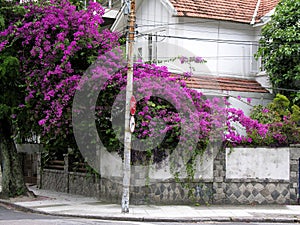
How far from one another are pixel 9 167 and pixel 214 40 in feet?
33.0

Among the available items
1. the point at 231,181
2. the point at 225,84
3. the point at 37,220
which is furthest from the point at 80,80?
the point at 225,84

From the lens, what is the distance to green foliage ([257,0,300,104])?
789 inches

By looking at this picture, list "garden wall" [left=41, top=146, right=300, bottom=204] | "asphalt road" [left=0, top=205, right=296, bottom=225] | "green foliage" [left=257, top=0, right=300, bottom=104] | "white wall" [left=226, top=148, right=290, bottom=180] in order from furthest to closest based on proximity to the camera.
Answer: "green foliage" [left=257, top=0, right=300, bottom=104] → "white wall" [left=226, top=148, right=290, bottom=180] → "garden wall" [left=41, top=146, right=300, bottom=204] → "asphalt road" [left=0, top=205, right=296, bottom=225]

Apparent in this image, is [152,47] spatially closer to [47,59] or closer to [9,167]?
[47,59]

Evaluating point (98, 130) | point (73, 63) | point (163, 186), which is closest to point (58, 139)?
point (98, 130)

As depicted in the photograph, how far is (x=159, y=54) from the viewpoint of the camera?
2236 cm

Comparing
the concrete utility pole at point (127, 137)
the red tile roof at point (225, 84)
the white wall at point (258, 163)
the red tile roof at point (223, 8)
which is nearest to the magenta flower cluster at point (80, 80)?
the white wall at point (258, 163)

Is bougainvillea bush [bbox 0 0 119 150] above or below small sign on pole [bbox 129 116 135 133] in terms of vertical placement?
above

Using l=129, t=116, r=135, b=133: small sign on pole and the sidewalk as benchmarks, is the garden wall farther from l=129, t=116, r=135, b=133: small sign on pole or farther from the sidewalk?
l=129, t=116, r=135, b=133: small sign on pole

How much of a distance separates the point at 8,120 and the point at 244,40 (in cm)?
1086

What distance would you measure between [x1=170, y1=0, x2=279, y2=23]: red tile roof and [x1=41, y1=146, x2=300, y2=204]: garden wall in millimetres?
7141

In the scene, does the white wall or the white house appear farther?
the white house

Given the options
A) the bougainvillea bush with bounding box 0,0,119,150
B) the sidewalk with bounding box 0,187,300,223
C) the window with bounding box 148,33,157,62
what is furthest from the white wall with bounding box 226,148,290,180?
the window with bounding box 148,33,157,62

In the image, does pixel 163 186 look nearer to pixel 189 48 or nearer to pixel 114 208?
pixel 114 208
